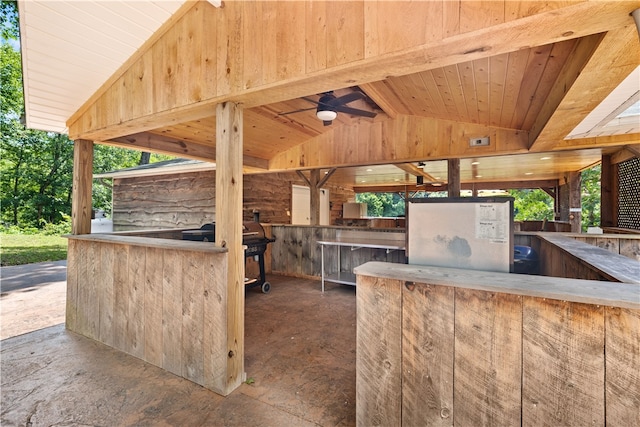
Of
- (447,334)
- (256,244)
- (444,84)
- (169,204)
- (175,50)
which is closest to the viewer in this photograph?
(447,334)

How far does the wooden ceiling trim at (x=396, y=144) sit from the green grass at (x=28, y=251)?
21.8ft

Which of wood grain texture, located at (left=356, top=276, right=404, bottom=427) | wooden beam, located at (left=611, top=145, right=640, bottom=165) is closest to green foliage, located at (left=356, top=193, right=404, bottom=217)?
wooden beam, located at (left=611, top=145, right=640, bottom=165)

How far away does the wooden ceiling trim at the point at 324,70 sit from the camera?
118 centimetres

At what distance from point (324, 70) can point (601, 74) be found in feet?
5.13

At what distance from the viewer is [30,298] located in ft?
14.4

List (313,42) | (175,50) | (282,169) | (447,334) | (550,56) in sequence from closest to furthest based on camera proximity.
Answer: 1. (447,334)
2. (313,42)
3. (550,56)
4. (175,50)
5. (282,169)

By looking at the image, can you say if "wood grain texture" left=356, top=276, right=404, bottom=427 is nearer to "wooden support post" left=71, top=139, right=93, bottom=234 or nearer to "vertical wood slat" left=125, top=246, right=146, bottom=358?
"vertical wood slat" left=125, top=246, right=146, bottom=358

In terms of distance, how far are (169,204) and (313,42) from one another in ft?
23.2

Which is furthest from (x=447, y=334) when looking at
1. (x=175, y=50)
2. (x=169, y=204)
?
(x=169, y=204)

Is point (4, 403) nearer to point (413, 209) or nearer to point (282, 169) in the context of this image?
point (413, 209)

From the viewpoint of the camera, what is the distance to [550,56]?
6.39 ft

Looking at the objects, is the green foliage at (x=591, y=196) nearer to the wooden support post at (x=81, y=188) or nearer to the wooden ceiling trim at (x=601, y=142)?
the wooden ceiling trim at (x=601, y=142)

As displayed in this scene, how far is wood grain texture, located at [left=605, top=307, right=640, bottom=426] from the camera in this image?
0.99 meters

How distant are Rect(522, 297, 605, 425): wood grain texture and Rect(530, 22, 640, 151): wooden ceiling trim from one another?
1.17 m
